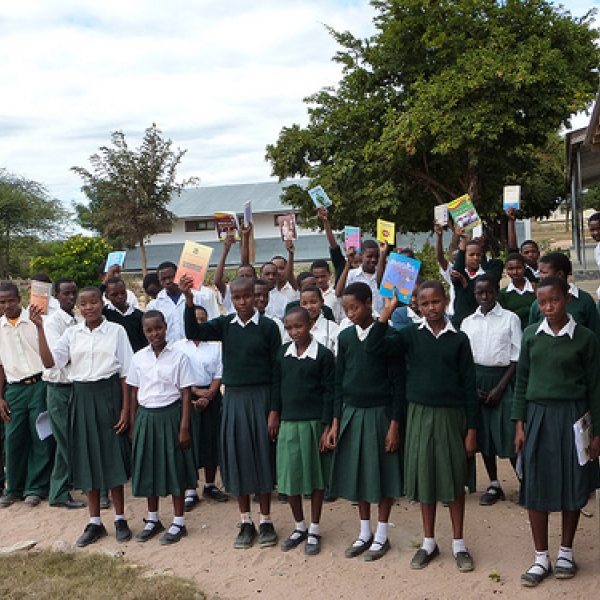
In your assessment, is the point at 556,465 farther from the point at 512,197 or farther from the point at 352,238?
the point at 352,238

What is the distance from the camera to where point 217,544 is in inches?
184

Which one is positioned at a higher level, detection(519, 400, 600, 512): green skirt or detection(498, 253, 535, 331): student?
detection(498, 253, 535, 331): student

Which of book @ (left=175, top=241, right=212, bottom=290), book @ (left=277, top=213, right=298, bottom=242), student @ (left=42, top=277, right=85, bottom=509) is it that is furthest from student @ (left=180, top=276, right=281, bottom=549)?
book @ (left=277, top=213, right=298, bottom=242)

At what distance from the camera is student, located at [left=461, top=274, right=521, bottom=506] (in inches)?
188

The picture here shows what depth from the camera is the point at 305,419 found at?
4477mm

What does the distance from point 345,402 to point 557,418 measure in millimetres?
1248

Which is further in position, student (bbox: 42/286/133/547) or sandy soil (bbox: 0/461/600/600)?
student (bbox: 42/286/133/547)

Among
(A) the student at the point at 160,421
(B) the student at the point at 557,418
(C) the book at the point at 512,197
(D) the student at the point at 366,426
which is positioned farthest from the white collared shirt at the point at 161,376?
(C) the book at the point at 512,197

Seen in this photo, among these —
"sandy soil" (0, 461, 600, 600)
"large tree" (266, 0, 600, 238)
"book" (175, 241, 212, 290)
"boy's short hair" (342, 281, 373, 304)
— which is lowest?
"sandy soil" (0, 461, 600, 600)

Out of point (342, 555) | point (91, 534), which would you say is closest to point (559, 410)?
point (342, 555)

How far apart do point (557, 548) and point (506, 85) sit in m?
12.3

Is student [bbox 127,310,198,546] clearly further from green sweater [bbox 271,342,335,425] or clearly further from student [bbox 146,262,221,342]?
student [bbox 146,262,221,342]

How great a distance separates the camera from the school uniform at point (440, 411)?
13.3ft

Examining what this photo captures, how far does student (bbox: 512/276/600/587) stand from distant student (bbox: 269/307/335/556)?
1.23 m
